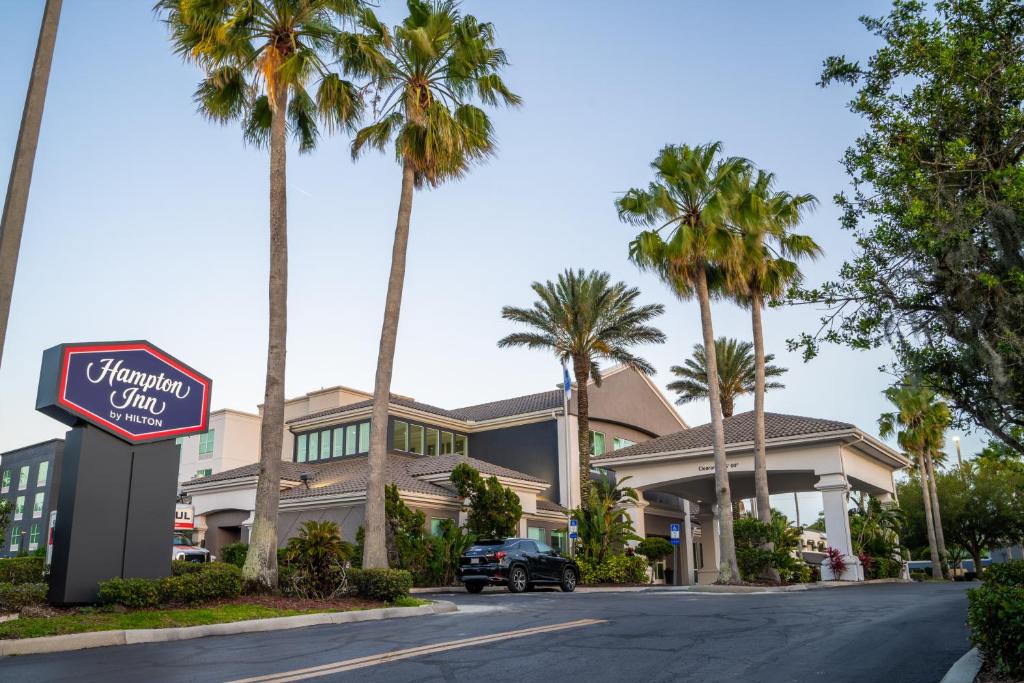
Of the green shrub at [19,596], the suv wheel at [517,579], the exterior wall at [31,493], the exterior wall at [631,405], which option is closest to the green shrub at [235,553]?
the suv wheel at [517,579]

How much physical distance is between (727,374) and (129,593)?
35.9m

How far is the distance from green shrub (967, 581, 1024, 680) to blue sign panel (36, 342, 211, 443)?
43.4 ft

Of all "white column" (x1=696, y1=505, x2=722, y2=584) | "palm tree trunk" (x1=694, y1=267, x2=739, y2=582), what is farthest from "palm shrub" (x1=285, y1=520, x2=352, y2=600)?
"white column" (x1=696, y1=505, x2=722, y2=584)

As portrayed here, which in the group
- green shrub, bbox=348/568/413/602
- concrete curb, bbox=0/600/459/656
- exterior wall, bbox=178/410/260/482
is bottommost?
concrete curb, bbox=0/600/459/656

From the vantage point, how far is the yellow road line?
7957mm

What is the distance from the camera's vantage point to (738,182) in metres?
27.7

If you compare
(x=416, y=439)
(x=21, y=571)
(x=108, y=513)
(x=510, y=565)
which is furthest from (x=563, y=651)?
(x=416, y=439)

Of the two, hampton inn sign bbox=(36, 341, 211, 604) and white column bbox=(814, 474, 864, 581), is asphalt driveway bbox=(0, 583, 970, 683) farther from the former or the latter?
white column bbox=(814, 474, 864, 581)

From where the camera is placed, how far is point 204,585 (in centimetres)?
1409

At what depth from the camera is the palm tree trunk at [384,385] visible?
18297 millimetres

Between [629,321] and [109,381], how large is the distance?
981 inches

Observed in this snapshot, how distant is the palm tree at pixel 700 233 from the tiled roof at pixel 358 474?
416 inches

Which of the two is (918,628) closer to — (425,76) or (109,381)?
(109,381)

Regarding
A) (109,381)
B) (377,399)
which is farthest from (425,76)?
(109,381)
